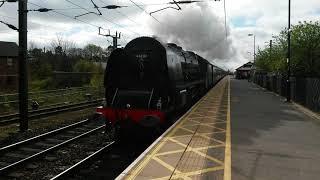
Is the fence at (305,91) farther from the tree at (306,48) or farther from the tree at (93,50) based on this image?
the tree at (93,50)

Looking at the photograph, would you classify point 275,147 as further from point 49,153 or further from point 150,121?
point 49,153

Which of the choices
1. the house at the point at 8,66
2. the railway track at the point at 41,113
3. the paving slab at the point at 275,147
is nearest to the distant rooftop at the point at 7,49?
the house at the point at 8,66

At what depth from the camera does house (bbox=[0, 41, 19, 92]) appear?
51812 mm

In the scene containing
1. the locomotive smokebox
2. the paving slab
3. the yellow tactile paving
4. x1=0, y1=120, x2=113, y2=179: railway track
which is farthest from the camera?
the locomotive smokebox

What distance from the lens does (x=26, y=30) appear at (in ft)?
54.4

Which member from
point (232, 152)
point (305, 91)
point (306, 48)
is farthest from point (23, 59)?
point (306, 48)

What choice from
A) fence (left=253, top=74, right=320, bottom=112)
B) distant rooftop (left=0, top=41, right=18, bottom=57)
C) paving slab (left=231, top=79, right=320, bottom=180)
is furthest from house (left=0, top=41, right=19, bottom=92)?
paving slab (left=231, top=79, right=320, bottom=180)

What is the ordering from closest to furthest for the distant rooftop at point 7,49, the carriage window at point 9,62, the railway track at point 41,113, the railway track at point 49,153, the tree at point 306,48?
the railway track at point 49,153 < the railway track at point 41,113 < the tree at point 306,48 < the carriage window at point 9,62 < the distant rooftop at point 7,49

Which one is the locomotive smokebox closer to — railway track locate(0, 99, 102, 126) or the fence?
railway track locate(0, 99, 102, 126)

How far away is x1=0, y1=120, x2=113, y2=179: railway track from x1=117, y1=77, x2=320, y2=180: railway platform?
2204 mm

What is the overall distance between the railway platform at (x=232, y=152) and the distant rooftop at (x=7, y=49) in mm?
45330

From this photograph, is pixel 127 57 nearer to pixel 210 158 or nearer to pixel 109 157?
pixel 109 157

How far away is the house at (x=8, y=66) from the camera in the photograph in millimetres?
51812

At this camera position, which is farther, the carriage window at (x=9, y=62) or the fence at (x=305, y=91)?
the carriage window at (x=9, y=62)
